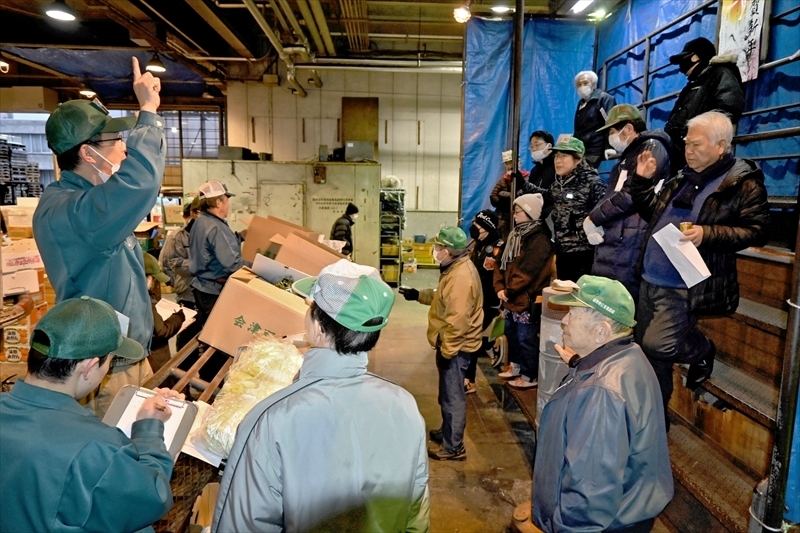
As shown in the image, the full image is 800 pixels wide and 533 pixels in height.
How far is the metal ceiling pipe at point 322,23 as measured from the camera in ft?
25.0

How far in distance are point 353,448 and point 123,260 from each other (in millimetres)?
1423

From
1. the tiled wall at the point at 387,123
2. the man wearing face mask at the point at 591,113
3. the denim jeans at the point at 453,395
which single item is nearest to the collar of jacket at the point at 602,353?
the denim jeans at the point at 453,395

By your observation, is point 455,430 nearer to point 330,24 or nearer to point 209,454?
point 209,454

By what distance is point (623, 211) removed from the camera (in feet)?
11.3

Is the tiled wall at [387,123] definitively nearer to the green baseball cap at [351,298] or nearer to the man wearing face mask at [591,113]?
the man wearing face mask at [591,113]

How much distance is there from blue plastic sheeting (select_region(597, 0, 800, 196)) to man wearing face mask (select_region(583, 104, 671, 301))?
108 centimetres

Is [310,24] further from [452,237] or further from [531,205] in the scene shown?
[452,237]

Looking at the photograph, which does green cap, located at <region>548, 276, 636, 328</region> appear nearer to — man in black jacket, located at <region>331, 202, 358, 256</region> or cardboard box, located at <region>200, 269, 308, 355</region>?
cardboard box, located at <region>200, 269, 308, 355</region>

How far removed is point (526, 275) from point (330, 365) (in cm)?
346

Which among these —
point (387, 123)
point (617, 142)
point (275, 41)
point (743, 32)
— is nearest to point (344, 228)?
point (275, 41)

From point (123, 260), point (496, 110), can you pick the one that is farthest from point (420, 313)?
point (123, 260)

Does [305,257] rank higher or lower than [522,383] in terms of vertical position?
higher

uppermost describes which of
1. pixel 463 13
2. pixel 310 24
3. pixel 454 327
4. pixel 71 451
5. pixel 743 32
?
pixel 310 24

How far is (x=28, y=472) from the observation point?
1.21 meters
